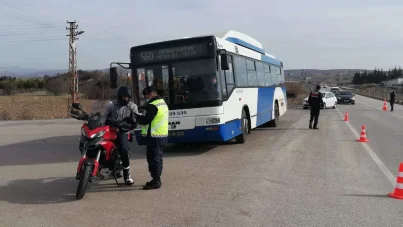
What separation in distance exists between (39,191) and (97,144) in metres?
1.53

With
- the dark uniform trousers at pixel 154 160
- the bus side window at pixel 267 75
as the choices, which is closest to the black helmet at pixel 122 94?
the dark uniform trousers at pixel 154 160

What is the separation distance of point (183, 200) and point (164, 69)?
17.9 ft

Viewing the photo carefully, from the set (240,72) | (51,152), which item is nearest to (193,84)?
(240,72)

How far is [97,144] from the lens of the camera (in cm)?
678

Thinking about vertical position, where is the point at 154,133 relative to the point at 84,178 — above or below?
above

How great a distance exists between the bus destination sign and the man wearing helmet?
386 cm

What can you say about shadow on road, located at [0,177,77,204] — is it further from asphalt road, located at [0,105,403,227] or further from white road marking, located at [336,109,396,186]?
white road marking, located at [336,109,396,186]

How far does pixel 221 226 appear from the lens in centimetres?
523

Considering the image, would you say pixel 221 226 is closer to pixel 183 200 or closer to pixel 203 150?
pixel 183 200

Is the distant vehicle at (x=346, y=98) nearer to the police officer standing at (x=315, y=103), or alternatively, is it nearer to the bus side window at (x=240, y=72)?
the police officer standing at (x=315, y=103)

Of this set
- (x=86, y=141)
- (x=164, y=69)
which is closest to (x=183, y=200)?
(x=86, y=141)

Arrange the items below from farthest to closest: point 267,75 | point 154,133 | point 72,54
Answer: point 72,54
point 267,75
point 154,133

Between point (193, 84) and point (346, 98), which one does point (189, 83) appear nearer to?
point (193, 84)

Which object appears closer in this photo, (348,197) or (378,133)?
(348,197)
